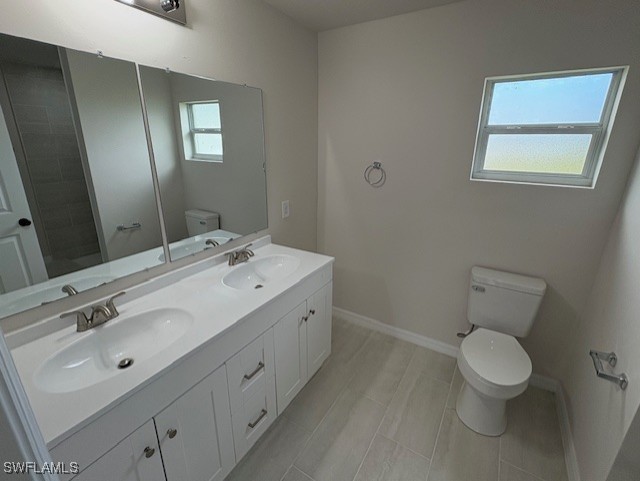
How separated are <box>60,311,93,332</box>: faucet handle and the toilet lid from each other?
5.99 ft

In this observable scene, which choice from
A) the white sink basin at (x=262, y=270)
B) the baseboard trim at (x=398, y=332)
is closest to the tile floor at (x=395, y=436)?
the baseboard trim at (x=398, y=332)

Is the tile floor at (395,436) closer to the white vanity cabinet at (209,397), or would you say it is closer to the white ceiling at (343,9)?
the white vanity cabinet at (209,397)

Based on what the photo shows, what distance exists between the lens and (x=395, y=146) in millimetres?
2135

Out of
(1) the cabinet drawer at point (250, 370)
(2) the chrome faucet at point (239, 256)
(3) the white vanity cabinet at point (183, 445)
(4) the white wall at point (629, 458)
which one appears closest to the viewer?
(3) the white vanity cabinet at point (183, 445)

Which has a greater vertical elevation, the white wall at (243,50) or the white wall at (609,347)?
the white wall at (243,50)

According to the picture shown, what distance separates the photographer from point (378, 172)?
225 cm

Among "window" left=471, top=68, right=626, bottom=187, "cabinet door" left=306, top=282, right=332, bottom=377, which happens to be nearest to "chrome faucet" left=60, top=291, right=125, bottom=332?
"cabinet door" left=306, top=282, right=332, bottom=377

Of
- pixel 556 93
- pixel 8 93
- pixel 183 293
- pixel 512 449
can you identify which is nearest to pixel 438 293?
pixel 512 449

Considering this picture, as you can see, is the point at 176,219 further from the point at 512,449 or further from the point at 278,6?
the point at 512,449

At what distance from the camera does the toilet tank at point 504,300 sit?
1.79 meters

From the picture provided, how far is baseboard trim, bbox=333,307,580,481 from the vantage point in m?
1.52

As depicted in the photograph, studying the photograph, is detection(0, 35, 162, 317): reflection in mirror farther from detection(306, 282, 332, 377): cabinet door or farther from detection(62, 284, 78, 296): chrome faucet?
detection(306, 282, 332, 377): cabinet door

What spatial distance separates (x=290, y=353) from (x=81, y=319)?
0.97m

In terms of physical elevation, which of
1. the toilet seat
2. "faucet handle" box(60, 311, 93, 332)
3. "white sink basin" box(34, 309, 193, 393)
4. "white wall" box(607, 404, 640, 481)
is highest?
"faucet handle" box(60, 311, 93, 332)
